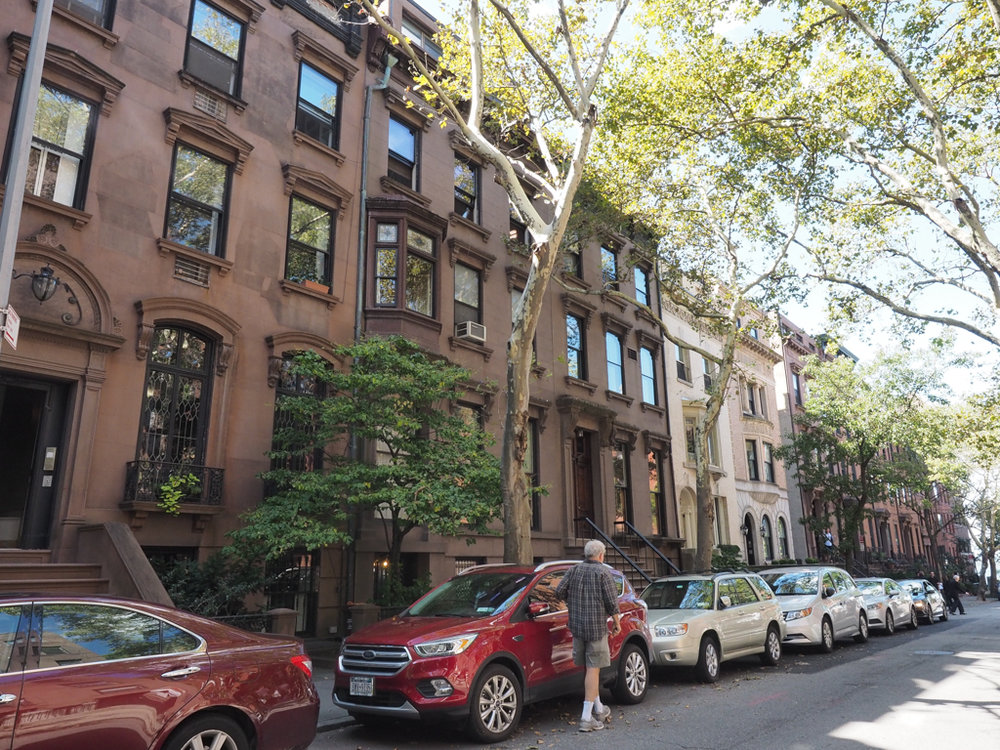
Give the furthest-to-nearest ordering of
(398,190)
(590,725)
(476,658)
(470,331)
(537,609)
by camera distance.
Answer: (470,331)
(398,190)
(537,609)
(590,725)
(476,658)

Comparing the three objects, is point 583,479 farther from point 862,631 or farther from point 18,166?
point 18,166

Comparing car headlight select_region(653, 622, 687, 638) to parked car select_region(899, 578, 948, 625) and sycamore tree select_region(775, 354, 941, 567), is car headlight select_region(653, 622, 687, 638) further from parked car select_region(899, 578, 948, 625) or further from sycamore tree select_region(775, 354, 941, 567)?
sycamore tree select_region(775, 354, 941, 567)

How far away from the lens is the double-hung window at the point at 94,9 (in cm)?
1196

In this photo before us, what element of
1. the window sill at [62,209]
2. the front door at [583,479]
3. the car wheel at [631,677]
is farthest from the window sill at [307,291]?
the front door at [583,479]

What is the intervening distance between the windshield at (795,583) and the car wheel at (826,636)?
0.65 meters

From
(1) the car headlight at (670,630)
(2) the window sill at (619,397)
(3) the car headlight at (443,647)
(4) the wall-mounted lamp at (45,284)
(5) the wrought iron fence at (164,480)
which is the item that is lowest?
(1) the car headlight at (670,630)

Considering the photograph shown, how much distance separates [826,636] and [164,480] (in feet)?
42.7

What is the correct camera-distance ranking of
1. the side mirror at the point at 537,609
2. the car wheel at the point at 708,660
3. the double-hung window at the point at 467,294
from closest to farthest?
the side mirror at the point at 537,609 → the car wheel at the point at 708,660 → the double-hung window at the point at 467,294

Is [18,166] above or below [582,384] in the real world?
below

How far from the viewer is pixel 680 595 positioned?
11.9 m

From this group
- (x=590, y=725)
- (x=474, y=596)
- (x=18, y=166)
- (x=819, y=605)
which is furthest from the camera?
(x=819, y=605)

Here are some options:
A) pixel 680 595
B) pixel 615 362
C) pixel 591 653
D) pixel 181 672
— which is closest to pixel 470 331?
pixel 680 595

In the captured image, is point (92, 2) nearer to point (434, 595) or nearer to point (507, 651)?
point (434, 595)

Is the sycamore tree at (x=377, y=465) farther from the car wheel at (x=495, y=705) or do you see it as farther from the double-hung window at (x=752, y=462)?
the double-hung window at (x=752, y=462)
